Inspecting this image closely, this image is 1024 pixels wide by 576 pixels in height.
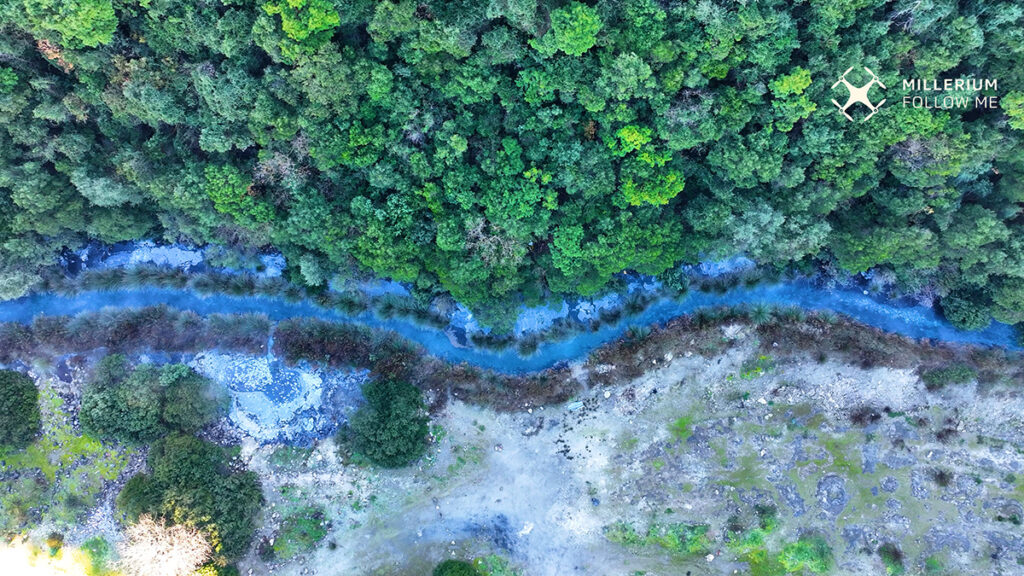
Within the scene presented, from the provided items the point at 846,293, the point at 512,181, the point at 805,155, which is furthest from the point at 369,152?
the point at 846,293

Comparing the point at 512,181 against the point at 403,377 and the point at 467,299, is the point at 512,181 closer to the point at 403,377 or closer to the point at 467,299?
the point at 467,299

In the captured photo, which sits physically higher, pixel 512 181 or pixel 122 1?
pixel 122 1

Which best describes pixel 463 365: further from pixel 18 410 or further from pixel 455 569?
pixel 18 410

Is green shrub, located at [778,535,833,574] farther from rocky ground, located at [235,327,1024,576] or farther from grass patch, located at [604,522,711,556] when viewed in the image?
grass patch, located at [604,522,711,556]

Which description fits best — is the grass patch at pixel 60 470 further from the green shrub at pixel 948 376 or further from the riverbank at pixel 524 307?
the green shrub at pixel 948 376

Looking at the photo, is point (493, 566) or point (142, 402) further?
point (493, 566)

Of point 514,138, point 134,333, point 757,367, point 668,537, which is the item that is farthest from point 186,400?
point 757,367
